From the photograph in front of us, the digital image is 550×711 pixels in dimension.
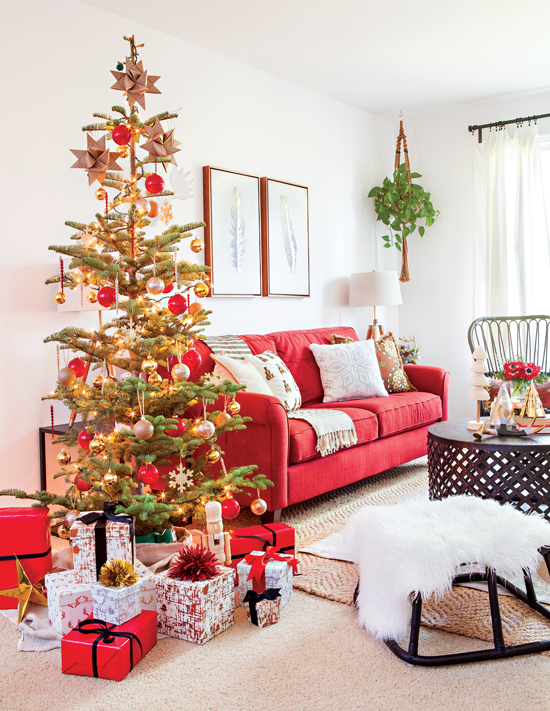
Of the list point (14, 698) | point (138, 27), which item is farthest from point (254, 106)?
point (14, 698)

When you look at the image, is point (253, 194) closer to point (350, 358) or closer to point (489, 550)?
point (350, 358)

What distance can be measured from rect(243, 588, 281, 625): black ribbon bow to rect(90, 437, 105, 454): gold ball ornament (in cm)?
76

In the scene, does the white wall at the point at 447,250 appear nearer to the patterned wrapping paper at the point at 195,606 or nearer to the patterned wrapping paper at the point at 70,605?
the patterned wrapping paper at the point at 195,606

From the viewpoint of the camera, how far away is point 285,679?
1762 millimetres

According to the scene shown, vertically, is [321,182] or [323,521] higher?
[321,182]

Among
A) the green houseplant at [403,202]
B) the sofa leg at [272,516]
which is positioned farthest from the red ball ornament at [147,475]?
the green houseplant at [403,202]

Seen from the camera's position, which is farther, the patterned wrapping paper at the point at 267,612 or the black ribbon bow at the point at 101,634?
the patterned wrapping paper at the point at 267,612

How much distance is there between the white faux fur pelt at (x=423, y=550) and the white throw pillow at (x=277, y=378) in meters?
1.43

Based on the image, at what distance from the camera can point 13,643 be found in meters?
2.00

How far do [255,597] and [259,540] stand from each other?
0.30 meters

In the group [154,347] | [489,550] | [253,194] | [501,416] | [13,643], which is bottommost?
[13,643]

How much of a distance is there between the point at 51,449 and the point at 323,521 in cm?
139

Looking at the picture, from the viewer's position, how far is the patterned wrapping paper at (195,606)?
6.42 feet

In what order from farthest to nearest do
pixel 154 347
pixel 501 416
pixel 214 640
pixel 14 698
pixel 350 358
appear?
pixel 350 358, pixel 501 416, pixel 154 347, pixel 214 640, pixel 14 698
